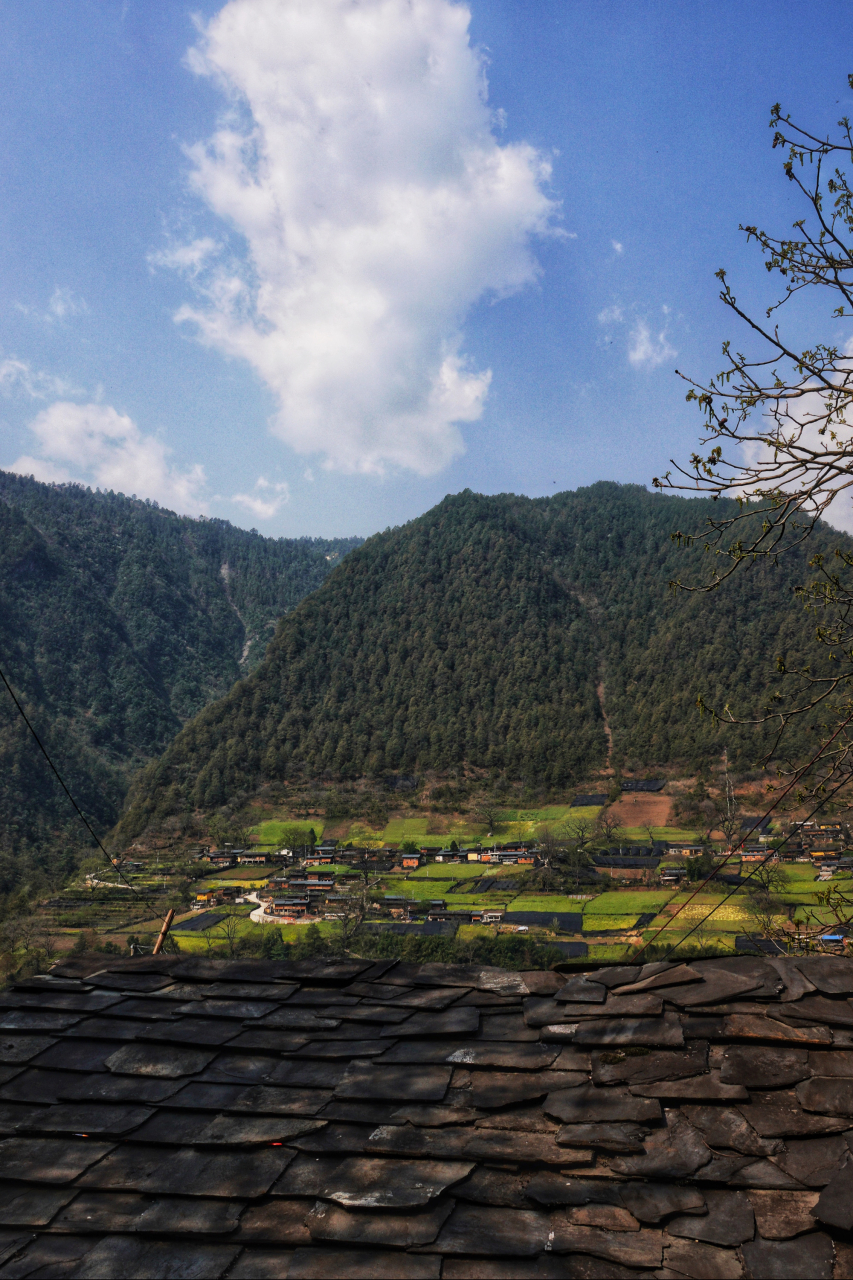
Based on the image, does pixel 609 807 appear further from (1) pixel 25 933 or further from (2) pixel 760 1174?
(2) pixel 760 1174

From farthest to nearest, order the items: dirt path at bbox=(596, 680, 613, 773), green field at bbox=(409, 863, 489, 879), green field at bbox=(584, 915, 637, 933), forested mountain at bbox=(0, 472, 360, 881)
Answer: forested mountain at bbox=(0, 472, 360, 881), dirt path at bbox=(596, 680, 613, 773), green field at bbox=(409, 863, 489, 879), green field at bbox=(584, 915, 637, 933)

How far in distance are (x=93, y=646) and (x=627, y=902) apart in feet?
411

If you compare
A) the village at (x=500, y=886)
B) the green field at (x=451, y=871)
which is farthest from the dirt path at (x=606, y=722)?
the green field at (x=451, y=871)

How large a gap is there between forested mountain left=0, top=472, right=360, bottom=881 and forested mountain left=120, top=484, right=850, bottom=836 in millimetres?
12002

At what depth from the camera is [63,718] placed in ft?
392

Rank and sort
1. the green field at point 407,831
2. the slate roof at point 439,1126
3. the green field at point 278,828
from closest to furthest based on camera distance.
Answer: the slate roof at point 439,1126, the green field at point 407,831, the green field at point 278,828

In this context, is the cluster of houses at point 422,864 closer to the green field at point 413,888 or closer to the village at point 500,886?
the village at point 500,886

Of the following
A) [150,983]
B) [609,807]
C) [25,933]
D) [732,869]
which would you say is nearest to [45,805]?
[25,933]

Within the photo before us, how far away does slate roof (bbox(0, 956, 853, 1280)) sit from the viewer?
2.13 metres

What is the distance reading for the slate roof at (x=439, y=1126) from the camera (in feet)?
7.00

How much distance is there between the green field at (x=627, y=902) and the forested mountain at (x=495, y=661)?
71.6ft

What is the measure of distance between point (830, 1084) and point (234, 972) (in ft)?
9.15

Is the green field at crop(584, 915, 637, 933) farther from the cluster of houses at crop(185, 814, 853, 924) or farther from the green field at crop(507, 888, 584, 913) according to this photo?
the cluster of houses at crop(185, 814, 853, 924)

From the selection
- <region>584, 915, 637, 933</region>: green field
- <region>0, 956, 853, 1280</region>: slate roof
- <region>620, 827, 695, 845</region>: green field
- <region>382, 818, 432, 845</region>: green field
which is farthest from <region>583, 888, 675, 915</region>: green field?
<region>0, 956, 853, 1280</region>: slate roof
